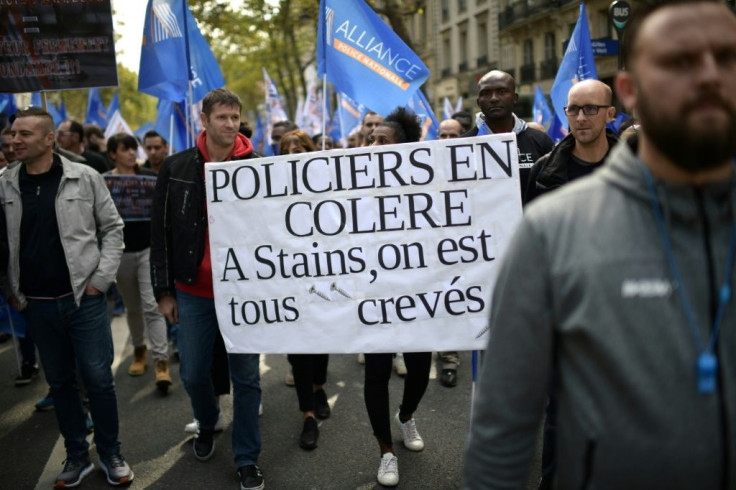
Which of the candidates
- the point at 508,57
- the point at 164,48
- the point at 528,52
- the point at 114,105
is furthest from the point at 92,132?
the point at 508,57

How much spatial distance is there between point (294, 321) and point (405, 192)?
0.89 m

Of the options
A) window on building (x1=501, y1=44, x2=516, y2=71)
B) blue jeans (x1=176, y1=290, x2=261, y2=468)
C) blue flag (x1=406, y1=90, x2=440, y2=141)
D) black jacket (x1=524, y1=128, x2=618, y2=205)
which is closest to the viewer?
black jacket (x1=524, y1=128, x2=618, y2=205)

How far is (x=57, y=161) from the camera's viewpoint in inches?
159

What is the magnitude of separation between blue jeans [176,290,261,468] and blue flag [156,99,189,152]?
5.81m

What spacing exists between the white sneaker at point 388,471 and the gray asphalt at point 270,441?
75 mm

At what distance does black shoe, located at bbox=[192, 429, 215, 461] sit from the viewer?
4.30 m

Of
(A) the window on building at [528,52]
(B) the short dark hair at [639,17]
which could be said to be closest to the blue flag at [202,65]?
(B) the short dark hair at [639,17]

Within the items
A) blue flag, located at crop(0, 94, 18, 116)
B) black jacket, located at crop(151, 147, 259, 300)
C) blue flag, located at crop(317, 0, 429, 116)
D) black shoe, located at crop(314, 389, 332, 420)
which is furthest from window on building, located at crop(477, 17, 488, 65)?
black jacket, located at crop(151, 147, 259, 300)

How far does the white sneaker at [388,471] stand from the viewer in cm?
382

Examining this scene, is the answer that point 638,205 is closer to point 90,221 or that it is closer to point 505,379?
point 505,379

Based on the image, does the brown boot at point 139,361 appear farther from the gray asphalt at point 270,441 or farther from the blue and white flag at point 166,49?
the blue and white flag at point 166,49

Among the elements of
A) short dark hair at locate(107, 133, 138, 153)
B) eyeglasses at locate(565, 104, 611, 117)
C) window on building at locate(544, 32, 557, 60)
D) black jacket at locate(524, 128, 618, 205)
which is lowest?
black jacket at locate(524, 128, 618, 205)

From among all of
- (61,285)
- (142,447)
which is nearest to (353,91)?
(61,285)

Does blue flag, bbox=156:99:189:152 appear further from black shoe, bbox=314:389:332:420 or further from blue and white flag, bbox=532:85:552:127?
blue and white flag, bbox=532:85:552:127
